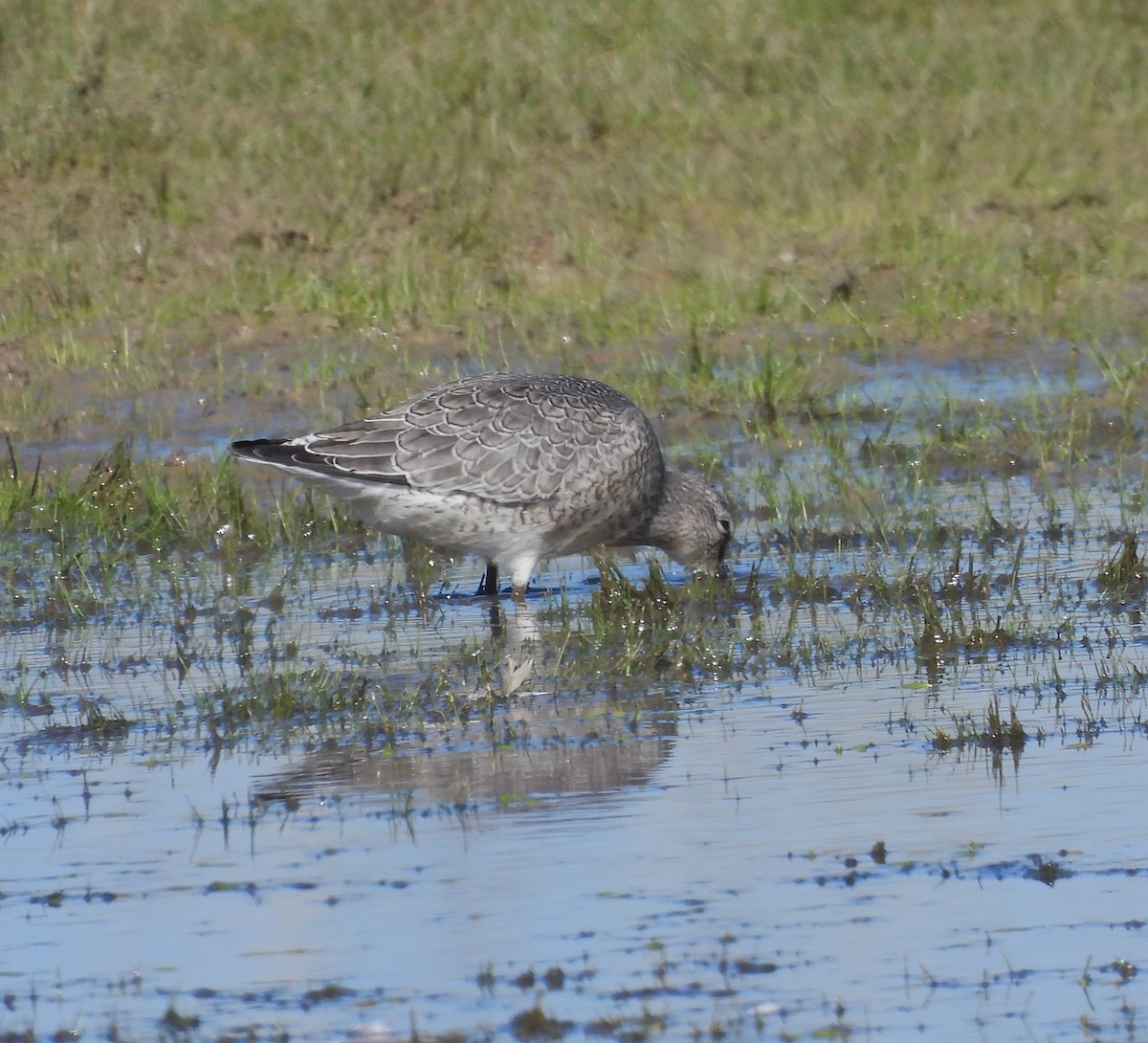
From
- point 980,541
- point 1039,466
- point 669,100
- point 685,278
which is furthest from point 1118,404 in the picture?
point 669,100

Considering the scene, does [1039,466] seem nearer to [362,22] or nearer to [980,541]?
[980,541]

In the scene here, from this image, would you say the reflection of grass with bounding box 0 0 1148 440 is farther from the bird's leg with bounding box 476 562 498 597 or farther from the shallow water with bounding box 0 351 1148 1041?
the shallow water with bounding box 0 351 1148 1041

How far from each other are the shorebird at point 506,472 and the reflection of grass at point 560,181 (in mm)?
2417

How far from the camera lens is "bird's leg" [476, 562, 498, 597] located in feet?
31.1

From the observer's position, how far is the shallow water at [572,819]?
4.81 metres

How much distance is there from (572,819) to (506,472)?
128 inches

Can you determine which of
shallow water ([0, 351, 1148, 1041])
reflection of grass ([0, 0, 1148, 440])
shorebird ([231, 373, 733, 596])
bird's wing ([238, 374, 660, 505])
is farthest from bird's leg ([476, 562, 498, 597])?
reflection of grass ([0, 0, 1148, 440])

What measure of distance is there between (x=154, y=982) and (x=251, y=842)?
3.29ft

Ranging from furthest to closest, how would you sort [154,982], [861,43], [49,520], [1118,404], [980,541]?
[861,43] → [1118,404] → [49,520] → [980,541] → [154,982]

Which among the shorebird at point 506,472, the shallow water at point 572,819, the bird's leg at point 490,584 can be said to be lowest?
the bird's leg at point 490,584

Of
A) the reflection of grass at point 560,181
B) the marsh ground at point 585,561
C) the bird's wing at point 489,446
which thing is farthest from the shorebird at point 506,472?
the reflection of grass at point 560,181

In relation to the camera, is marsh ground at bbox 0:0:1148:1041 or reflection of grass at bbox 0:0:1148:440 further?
reflection of grass at bbox 0:0:1148:440

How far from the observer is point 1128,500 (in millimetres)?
10188

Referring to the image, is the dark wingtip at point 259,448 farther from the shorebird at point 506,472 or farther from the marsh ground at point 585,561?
the marsh ground at point 585,561
